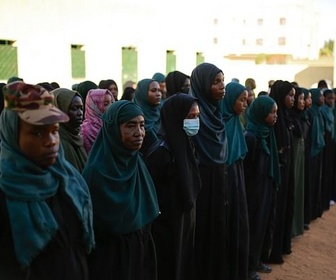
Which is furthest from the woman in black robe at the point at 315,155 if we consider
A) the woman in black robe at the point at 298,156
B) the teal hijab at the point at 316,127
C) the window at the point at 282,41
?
the window at the point at 282,41

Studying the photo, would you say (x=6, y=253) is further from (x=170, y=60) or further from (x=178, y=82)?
(x=170, y=60)

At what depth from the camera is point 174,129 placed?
296 centimetres

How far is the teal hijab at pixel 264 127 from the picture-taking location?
417 centimetres

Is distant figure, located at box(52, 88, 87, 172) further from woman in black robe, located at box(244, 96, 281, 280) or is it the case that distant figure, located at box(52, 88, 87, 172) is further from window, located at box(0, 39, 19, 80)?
window, located at box(0, 39, 19, 80)

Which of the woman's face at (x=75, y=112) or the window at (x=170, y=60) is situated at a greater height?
the window at (x=170, y=60)

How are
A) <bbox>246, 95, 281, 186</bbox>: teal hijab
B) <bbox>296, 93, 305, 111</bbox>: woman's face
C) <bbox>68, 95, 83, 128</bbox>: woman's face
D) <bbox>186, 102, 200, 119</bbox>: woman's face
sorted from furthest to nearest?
<bbox>296, 93, 305, 111</bbox>: woman's face < <bbox>246, 95, 281, 186</bbox>: teal hijab < <bbox>68, 95, 83, 128</bbox>: woman's face < <bbox>186, 102, 200, 119</bbox>: woman's face

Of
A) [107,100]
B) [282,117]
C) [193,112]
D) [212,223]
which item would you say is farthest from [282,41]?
[193,112]

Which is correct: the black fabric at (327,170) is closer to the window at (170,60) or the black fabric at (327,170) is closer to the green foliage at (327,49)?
the window at (170,60)

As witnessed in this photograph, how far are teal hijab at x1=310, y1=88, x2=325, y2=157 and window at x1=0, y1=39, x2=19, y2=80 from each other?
8216 millimetres

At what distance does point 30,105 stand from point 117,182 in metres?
0.72

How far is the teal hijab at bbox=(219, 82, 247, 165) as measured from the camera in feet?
12.3

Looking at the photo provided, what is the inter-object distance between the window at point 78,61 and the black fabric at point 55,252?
38.8 ft

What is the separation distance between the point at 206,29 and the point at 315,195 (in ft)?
45.3

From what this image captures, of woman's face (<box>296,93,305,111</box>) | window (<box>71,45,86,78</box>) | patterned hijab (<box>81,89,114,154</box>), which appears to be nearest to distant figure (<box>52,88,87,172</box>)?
patterned hijab (<box>81,89,114,154</box>)
